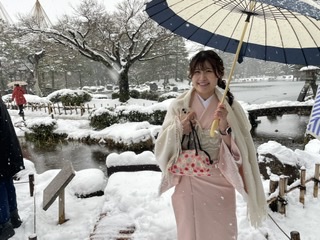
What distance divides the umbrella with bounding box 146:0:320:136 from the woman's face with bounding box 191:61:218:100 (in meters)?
0.13

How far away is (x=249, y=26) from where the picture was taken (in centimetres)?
253

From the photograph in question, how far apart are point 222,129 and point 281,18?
1107 mm

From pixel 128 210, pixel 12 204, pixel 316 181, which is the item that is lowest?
pixel 316 181

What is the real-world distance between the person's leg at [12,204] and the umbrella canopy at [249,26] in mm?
2844

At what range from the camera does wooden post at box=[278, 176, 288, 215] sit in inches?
167

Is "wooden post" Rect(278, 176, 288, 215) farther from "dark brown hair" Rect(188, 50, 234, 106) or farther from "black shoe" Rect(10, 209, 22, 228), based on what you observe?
"black shoe" Rect(10, 209, 22, 228)

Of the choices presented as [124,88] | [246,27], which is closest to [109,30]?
[124,88]

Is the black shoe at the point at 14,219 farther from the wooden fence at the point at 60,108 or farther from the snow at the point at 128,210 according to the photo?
the wooden fence at the point at 60,108

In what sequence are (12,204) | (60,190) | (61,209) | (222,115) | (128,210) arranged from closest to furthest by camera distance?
1. (222,115)
2. (60,190)
3. (12,204)
4. (61,209)
5. (128,210)

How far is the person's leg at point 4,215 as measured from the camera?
A: 3312mm

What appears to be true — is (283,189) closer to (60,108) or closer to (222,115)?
(222,115)

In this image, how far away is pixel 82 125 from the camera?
15500 millimetres

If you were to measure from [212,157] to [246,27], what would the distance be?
1046 mm

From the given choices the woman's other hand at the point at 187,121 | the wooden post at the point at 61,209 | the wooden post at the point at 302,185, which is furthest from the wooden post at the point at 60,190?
the wooden post at the point at 302,185
